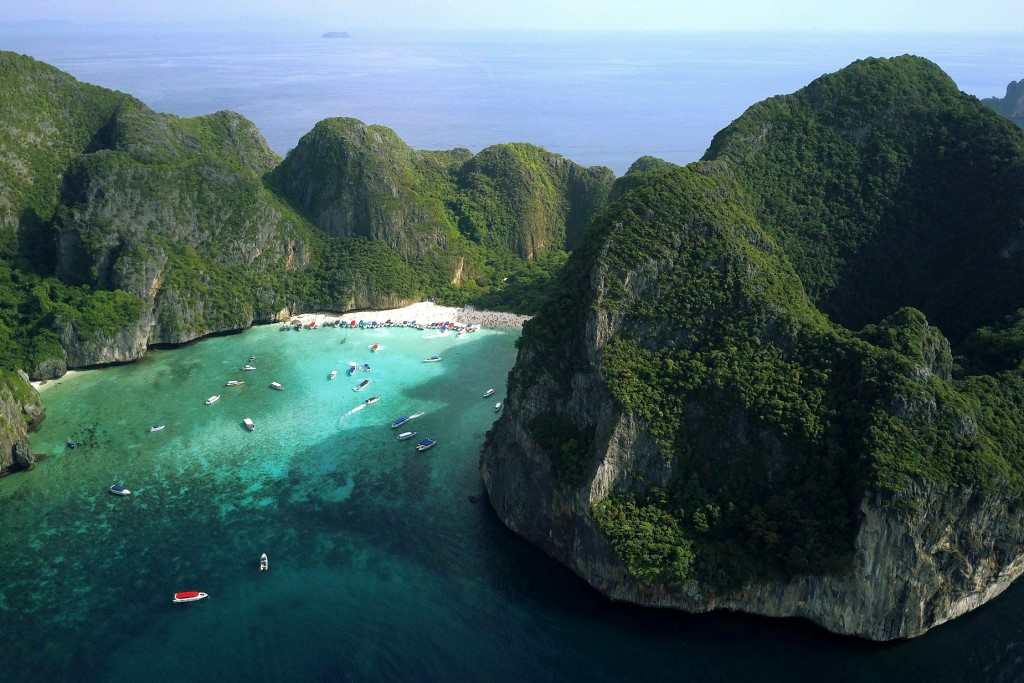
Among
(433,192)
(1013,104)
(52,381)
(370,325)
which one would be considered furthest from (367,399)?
(1013,104)

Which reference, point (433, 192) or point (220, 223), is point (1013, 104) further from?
point (220, 223)

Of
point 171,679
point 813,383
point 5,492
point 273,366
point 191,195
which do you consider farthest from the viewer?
point 191,195

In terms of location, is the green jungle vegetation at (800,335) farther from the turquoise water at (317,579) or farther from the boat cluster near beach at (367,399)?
the boat cluster near beach at (367,399)

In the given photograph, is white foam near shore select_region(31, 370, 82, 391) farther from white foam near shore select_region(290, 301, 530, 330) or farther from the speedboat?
white foam near shore select_region(290, 301, 530, 330)

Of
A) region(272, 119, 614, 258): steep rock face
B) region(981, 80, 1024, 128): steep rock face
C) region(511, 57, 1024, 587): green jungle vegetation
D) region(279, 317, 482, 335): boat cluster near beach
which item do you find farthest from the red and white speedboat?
region(981, 80, 1024, 128): steep rock face

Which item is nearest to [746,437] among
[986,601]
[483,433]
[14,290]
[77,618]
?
[986,601]

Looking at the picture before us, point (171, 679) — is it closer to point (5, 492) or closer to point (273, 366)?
point (5, 492)

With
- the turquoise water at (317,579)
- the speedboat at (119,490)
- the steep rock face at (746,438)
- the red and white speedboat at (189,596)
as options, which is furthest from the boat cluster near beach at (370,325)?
the red and white speedboat at (189,596)
